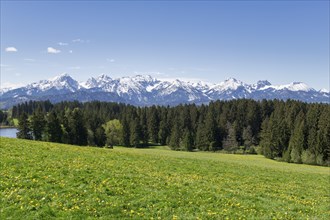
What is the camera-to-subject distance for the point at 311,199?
24062 millimetres

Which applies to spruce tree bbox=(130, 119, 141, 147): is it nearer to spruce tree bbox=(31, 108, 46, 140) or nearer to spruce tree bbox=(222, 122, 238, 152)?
spruce tree bbox=(222, 122, 238, 152)

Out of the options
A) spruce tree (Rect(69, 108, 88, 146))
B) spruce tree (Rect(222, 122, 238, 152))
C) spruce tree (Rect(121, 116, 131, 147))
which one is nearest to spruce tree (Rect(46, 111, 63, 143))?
spruce tree (Rect(69, 108, 88, 146))

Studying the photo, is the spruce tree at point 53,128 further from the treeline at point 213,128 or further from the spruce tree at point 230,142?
the spruce tree at point 230,142

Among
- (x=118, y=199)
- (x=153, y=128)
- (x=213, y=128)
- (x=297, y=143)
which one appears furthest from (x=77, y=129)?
(x=118, y=199)

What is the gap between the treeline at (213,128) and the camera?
311 ft

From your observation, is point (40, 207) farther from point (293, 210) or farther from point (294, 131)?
point (294, 131)

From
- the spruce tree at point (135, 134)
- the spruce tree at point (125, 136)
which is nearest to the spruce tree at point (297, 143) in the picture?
the spruce tree at point (135, 134)

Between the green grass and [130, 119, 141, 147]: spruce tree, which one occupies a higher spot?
the green grass

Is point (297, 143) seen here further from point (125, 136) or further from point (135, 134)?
point (125, 136)

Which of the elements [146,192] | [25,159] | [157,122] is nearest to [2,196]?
[146,192]

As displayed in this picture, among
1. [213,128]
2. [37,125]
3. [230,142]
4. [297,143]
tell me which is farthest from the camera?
[213,128]

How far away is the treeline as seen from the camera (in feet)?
311

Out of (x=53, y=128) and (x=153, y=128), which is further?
(x=153, y=128)

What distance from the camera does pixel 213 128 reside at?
419 feet
